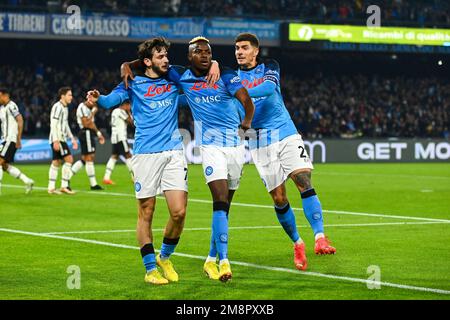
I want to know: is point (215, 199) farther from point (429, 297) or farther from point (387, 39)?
point (387, 39)

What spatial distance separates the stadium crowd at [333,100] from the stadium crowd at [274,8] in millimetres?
3675

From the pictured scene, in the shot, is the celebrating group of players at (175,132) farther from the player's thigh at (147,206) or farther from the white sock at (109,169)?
the white sock at (109,169)

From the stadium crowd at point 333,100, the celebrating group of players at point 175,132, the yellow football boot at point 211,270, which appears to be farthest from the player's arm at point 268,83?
the stadium crowd at point 333,100

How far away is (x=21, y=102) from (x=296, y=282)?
33972 mm

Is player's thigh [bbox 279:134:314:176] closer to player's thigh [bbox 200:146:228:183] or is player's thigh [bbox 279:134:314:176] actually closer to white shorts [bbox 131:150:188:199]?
player's thigh [bbox 200:146:228:183]

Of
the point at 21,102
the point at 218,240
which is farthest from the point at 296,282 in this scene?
the point at 21,102

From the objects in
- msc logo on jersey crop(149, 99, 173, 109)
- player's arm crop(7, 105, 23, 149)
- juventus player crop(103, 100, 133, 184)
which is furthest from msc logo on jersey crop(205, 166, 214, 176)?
juventus player crop(103, 100, 133, 184)

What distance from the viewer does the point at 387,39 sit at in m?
48.8

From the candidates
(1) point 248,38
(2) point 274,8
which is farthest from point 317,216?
(2) point 274,8

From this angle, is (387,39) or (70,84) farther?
(387,39)

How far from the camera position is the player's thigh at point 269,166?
11711 mm

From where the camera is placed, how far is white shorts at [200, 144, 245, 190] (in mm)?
10141

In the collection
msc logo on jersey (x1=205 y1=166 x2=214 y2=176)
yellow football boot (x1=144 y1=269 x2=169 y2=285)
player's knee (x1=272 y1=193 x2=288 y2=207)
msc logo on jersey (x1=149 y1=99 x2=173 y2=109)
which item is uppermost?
msc logo on jersey (x1=149 y1=99 x2=173 y2=109)

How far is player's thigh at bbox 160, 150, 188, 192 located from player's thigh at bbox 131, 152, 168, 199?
2.0 inches
